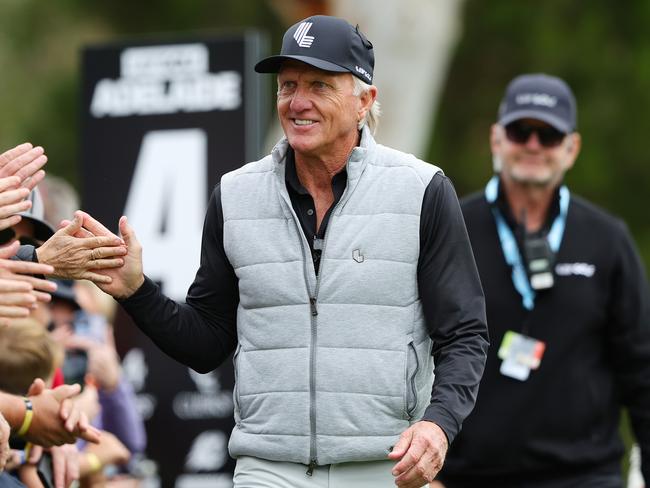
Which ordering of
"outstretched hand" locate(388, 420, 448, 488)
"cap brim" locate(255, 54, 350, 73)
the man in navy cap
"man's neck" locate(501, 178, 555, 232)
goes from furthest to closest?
"man's neck" locate(501, 178, 555, 232), the man in navy cap, "cap brim" locate(255, 54, 350, 73), "outstretched hand" locate(388, 420, 448, 488)

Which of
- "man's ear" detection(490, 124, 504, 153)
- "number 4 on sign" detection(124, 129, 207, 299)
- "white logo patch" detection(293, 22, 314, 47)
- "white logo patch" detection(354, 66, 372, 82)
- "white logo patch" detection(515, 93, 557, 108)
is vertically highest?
"white logo patch" detection(293, 22, 314, 47)

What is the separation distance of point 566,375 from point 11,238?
2740 millimetres

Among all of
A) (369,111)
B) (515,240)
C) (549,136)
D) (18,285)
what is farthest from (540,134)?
(18,285)

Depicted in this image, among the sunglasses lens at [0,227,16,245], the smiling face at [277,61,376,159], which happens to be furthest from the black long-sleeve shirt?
the sunglasses lens at [0,227,16,245]

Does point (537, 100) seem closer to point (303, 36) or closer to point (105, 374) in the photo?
point (303, 36)

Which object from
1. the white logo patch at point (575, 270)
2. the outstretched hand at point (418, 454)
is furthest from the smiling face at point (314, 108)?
the white logo patch at point (575, 270)

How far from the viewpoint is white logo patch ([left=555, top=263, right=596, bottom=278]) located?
7.10 meters

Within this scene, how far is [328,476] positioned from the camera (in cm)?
→ 502

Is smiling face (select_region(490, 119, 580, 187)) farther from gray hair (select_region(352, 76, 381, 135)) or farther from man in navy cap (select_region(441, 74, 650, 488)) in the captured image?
gray hair (select_region(352, 76, 381, 135))

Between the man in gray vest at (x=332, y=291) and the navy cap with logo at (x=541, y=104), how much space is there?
7.55 ft

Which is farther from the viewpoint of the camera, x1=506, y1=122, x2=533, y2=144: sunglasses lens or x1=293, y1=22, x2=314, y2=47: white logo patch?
x1=506, y1=122, x2=533, y2=144: sunglasses lens

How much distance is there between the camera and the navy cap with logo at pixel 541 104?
24.6 feet

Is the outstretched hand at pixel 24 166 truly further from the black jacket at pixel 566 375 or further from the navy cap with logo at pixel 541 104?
the navy cap with logo at pixel 541 104

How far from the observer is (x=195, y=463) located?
8.80 meters
